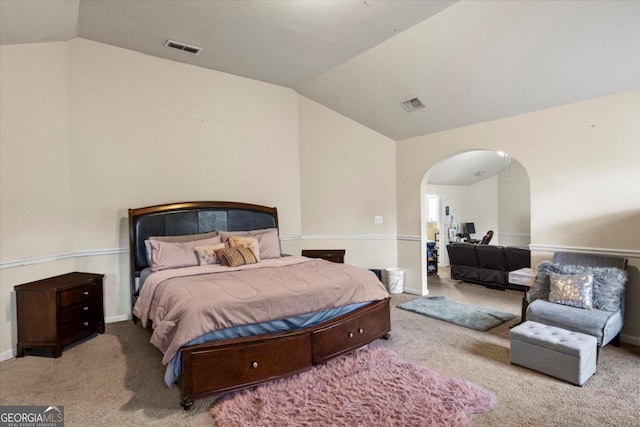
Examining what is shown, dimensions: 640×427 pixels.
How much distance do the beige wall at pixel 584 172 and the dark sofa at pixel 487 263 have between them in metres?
1.46

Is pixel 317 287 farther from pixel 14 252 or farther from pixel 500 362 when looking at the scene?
pixel 14 252

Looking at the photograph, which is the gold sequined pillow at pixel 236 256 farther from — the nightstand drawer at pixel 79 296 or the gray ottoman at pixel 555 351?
the gray ottoman at pixel 555 351

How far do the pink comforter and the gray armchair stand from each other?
62.8 inches

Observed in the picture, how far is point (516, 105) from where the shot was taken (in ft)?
13.3

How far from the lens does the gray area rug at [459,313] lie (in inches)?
159

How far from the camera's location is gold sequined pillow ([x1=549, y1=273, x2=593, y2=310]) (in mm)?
3260

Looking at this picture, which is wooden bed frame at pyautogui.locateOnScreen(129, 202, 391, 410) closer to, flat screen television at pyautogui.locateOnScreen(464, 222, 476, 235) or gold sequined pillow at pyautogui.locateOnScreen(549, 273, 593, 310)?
gold sequined pillow at pyautogui.locateOnScreen(549, 273, 593, 310)

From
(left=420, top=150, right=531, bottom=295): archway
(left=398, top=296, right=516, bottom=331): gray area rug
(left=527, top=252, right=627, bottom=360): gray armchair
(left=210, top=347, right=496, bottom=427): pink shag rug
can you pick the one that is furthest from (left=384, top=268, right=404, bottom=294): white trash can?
(left=210, top=347, right=496, bottom=427): pink shag rug

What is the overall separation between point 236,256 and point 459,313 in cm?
295

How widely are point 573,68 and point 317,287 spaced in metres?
3.32

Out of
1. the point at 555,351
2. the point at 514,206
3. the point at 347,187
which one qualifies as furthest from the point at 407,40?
the point at 514,206

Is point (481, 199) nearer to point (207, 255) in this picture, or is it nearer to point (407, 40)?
point (407, 40)

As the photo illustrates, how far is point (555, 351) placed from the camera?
8.96ft

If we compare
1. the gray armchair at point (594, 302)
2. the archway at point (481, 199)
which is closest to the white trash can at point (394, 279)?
the gray armchair at point (594, 302)
